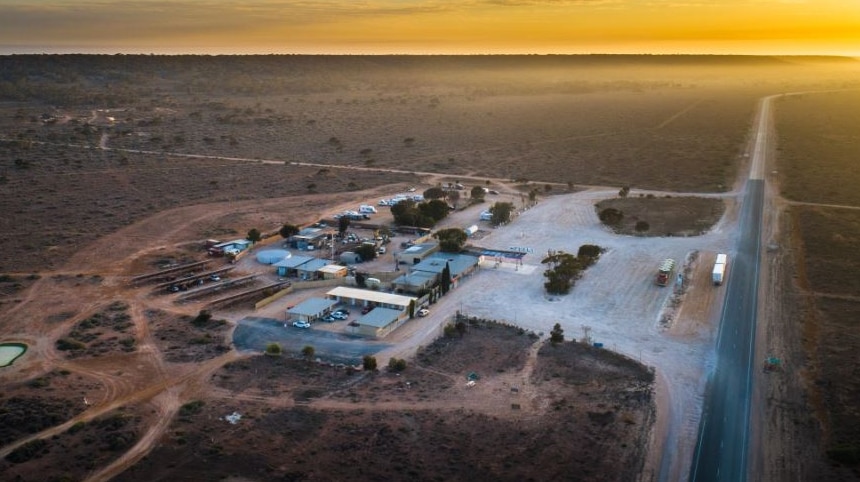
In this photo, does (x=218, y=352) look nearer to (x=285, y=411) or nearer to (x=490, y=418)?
(x=285, y=411)

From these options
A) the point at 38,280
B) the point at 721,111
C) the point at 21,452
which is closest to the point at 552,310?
the point at 21,452

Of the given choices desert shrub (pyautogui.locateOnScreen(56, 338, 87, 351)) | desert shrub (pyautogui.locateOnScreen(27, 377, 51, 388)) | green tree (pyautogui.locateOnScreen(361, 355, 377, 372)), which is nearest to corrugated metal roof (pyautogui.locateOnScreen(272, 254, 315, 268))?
desert shrub (pyautogui.locateOnScreen(56, 338, 87, 351))

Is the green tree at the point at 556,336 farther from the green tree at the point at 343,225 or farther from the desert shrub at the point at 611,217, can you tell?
the desert shrub at the point at 611,217

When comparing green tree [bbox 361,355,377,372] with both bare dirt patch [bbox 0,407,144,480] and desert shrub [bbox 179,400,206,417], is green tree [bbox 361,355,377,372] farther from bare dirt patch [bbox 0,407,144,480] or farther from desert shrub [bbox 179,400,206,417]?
bare dirt patch [bbox 0,407,144,480]

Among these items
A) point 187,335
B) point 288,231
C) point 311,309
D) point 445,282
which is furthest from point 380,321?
point 288,231

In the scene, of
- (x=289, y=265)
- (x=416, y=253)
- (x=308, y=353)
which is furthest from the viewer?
(x=416, y=253)

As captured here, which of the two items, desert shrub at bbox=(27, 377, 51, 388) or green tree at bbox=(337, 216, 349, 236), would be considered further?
green tree at bbox=(337, 216, 349, 236)

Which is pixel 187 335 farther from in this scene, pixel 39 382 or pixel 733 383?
pixel 733 383
